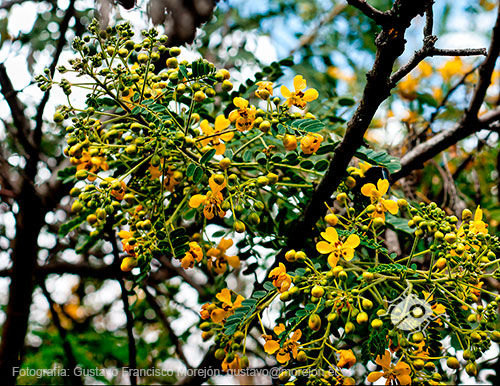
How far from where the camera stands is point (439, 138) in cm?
171

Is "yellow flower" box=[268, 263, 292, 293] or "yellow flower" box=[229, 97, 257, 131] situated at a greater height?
"yellow flower" box=[229, 97, 257, 131]

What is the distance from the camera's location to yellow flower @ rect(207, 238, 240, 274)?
1287mm

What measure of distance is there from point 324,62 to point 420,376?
1992mm

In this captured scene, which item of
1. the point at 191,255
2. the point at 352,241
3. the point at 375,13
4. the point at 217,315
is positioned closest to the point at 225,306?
the point at 217,315

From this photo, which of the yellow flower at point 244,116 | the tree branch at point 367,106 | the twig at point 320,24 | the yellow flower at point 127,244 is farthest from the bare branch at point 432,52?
the twig at point 320,24

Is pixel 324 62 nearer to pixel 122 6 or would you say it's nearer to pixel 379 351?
pixel 122 6

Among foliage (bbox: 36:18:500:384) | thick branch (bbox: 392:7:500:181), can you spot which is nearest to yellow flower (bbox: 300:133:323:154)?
foliage (bbox: 36:18:500:384)

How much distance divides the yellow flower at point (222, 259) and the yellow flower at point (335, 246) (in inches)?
13.6

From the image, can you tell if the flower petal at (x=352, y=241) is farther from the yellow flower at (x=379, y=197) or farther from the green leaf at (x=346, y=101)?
the green leaf at (x=346, y=101)

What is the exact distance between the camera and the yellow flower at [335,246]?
39.4 inches

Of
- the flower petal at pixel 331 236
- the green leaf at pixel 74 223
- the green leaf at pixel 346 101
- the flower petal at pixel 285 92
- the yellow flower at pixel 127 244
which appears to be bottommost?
the flower petal at pixel 331 236

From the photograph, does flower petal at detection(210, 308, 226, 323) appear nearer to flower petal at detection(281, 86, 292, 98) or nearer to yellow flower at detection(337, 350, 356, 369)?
yellow flower at detection(337, 350, 356, 369)

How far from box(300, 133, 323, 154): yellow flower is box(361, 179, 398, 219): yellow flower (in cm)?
15

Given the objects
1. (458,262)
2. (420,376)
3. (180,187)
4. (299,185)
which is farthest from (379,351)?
(180,187)
